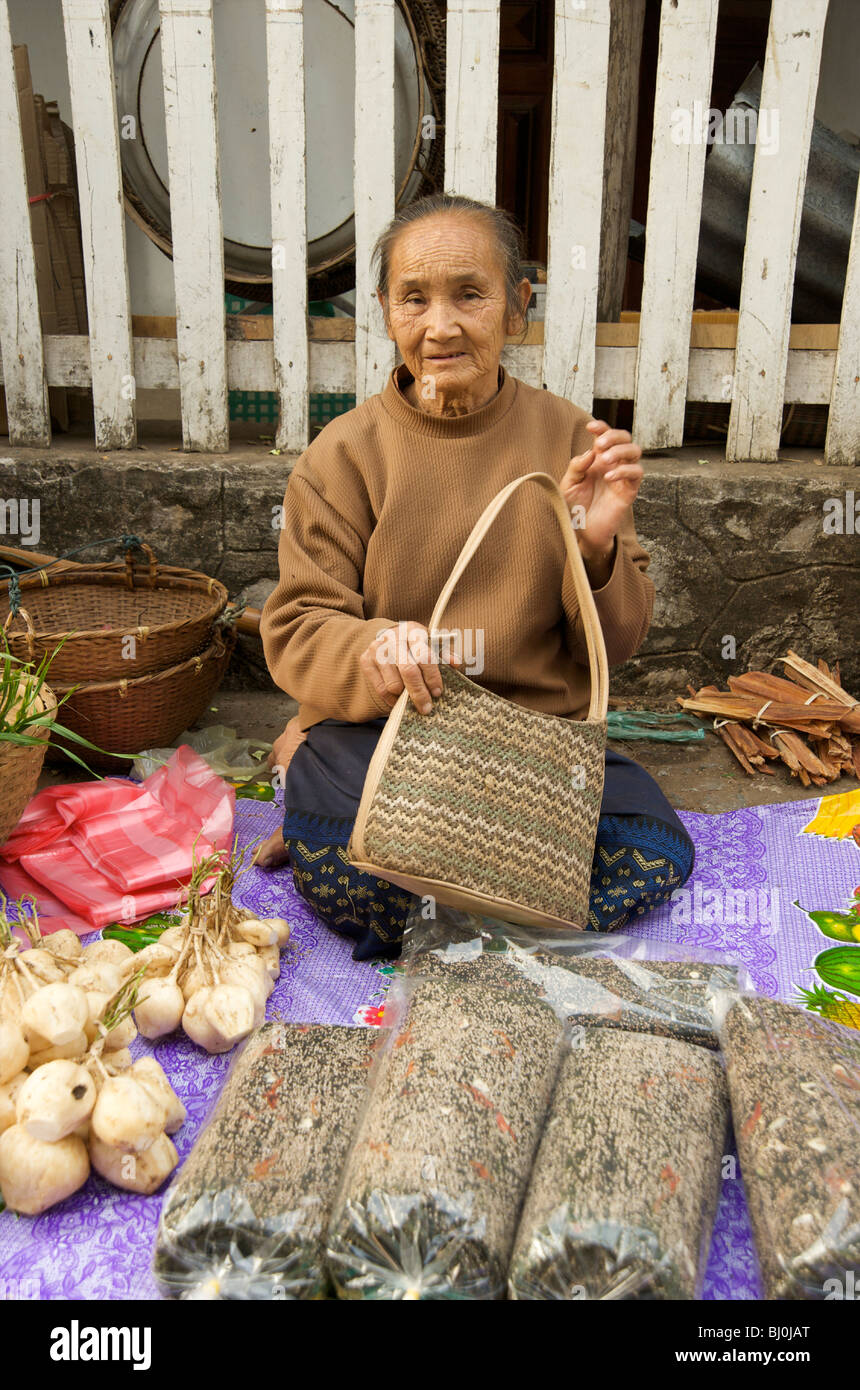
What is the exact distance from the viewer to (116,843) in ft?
8.05

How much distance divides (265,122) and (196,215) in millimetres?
647

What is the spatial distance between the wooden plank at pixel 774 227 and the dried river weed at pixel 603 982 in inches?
83.7

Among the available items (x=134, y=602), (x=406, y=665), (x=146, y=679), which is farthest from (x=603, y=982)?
(x=134, y=602)

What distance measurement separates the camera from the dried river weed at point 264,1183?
1.22 metres

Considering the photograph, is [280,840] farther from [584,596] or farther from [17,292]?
[17,292]

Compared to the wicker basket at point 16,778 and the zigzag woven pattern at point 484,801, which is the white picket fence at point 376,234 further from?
the zigzag woven pattern at point 484,801

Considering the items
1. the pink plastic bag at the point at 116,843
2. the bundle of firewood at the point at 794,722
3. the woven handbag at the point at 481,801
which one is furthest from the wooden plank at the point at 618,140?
the pink plastic bag at the point at 116,843

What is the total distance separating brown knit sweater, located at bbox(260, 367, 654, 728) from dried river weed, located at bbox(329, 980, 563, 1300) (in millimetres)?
795

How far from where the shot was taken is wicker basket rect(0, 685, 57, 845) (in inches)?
85.2

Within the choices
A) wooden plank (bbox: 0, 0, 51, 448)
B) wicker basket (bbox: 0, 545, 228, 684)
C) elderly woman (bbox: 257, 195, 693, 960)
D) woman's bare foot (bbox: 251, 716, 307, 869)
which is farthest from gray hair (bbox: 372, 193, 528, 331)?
wooden plank (bbox: 0, 0, 51, 448)

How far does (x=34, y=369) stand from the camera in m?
3.35

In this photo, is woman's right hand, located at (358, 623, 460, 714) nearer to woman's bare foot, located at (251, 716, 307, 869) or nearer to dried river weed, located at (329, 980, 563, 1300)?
dried river weed, located at (329, 980, 563, 1300)

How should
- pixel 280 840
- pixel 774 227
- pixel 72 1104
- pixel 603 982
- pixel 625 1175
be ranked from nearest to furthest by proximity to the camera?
1. pixel 625 1175
2. pixel 72 1104
3. pixel 603 982
4. pixel 280 840
5. pixel 774 227

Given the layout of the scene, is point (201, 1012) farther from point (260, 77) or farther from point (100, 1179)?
point (260, 77)
